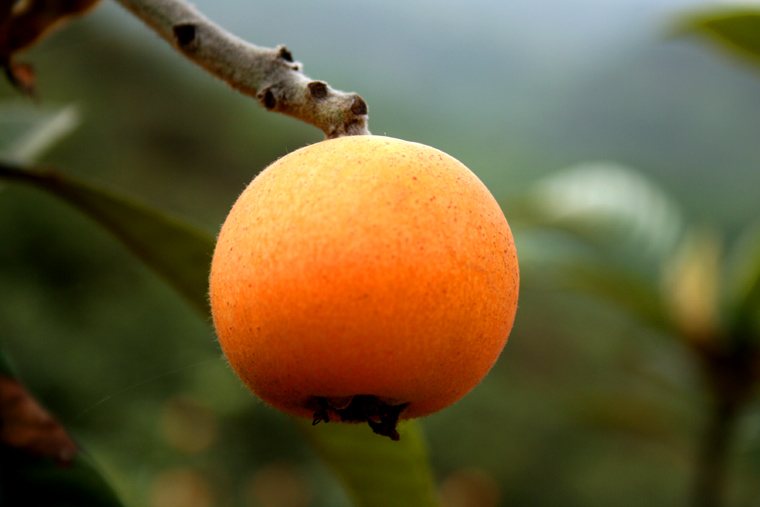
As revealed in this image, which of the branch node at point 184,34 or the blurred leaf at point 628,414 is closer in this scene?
the branch node at point 184,34

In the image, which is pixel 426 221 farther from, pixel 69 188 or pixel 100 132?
pixel 100 132

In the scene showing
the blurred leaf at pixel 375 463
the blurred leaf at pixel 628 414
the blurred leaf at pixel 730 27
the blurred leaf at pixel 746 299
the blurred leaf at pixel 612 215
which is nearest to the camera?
the blurred leaf at pixel 375 463

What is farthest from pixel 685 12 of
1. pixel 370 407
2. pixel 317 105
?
pixel 370 407

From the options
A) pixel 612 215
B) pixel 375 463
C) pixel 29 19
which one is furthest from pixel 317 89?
A: pixel 612 215

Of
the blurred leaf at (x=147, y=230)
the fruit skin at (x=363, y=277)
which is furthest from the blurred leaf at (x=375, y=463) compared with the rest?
the fruit skin at (x=363, y=277)

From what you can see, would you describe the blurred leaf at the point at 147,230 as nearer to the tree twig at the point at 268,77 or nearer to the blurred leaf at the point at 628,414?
the tree twig at the point at 268,77
